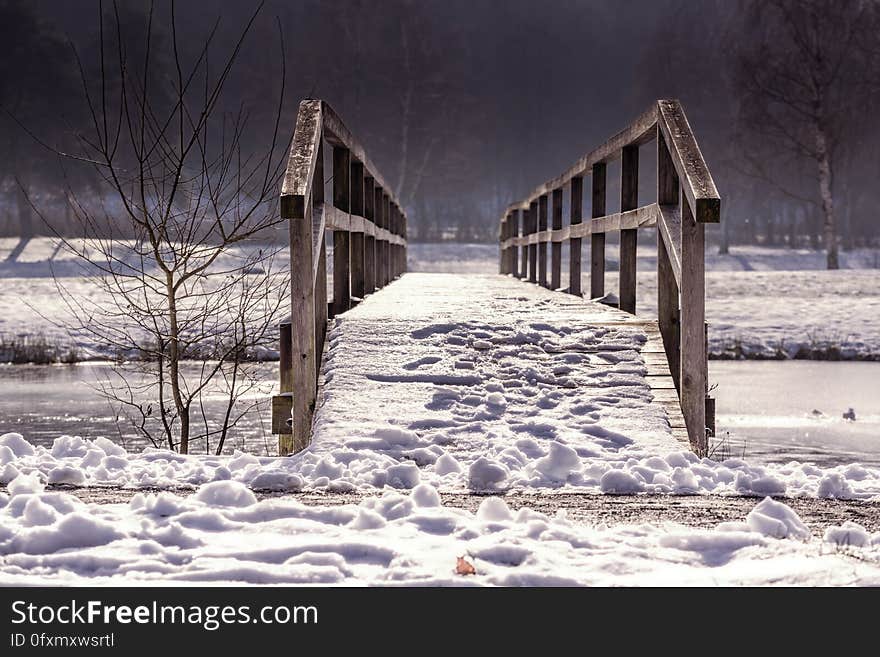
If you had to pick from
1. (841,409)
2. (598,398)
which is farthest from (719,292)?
(598,398)

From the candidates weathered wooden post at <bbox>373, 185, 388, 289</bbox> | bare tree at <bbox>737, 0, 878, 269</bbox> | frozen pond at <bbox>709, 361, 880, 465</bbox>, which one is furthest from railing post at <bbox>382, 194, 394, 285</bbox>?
bare tree at <bbox>737, 0, 878, 269</bbox>

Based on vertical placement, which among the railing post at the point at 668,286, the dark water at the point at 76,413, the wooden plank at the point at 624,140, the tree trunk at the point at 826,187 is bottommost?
the dark water at the point at 76,413

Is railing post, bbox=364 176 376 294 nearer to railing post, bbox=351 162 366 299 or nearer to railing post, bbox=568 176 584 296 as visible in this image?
railing post, bbox=351 162 366 299

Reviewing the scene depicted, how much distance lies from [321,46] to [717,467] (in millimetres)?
41794

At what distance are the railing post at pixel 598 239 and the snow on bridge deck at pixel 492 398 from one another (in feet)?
5.74

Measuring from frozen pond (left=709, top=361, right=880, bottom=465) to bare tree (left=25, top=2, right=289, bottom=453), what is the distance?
12.3 feet

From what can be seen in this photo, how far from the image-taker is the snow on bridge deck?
4.31m

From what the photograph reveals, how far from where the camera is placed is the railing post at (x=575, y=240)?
30.8ft

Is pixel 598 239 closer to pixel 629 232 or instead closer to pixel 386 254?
pixel 629 232

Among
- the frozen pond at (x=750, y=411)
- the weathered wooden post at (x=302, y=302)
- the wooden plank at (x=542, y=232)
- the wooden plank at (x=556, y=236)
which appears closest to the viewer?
the weathered wooden post at (x=302, y=302)

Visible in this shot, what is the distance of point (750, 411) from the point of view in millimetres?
10062

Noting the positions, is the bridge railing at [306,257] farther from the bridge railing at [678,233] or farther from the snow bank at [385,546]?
the bridge railing at [678,233]

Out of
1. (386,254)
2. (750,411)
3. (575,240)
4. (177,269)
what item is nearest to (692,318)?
(177,269)

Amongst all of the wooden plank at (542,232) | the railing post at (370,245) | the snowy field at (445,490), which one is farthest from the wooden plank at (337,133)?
the wooden plank at (542,232)
